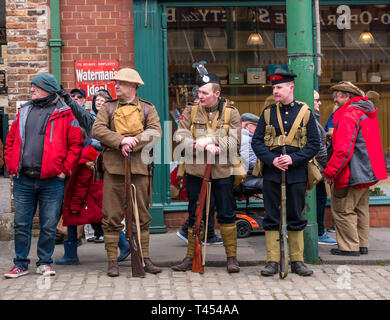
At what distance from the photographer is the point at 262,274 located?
657cm

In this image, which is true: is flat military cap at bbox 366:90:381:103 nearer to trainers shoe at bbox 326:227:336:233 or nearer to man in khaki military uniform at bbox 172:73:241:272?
trainers shoe at bbox 326:227:336:233

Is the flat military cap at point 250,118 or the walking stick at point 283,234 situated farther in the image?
the flat military cap at point 250,118

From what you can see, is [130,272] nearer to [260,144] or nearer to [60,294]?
[60,294]

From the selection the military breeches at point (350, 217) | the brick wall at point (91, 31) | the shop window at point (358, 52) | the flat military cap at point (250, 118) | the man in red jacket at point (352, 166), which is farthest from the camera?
the shop window at point (358, 52)

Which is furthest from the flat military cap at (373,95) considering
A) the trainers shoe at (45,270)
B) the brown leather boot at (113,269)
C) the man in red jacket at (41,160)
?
the trainers shoe at (45,270)

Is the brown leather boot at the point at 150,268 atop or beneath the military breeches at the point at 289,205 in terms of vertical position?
beneath

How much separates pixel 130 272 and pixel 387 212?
406 centimetres

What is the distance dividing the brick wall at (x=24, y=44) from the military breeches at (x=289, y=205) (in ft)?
12.3

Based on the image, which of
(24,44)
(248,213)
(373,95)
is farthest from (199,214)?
(373,95)

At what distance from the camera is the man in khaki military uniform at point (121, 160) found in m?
6.62

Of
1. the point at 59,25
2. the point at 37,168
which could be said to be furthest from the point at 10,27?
the point at 37,168

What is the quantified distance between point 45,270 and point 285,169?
255 centimetres

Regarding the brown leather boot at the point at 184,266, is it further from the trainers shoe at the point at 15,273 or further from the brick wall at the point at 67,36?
the brick wall at the point at 67,36

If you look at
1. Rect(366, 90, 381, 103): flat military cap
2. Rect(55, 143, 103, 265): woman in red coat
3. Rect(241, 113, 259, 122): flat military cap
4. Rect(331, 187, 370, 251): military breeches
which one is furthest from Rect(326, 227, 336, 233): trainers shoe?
Rect(55, 143, 103, 265): woman in red coat
